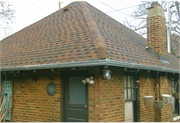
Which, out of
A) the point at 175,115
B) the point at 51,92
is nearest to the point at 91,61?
the point at 51,92

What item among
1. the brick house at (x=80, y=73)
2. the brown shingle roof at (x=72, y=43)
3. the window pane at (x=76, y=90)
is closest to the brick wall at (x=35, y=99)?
the brick house at (x=80, y=73)

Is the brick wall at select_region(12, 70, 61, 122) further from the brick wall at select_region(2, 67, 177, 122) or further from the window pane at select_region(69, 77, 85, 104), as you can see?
the window pane at select_region(69, 77, 85, 104)

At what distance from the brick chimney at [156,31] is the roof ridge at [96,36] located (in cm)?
315

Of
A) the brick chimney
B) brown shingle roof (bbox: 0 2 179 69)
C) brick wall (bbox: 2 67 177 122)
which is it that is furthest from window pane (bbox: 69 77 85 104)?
the brick chimney

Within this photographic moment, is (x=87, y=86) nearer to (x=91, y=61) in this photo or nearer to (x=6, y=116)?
(x=91, y=61)

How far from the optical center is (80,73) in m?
6.12

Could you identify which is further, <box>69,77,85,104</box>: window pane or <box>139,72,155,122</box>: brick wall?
<box>139,72,155,122</box>: brick wall

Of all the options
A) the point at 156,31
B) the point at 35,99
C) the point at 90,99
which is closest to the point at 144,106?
the point at 90,99

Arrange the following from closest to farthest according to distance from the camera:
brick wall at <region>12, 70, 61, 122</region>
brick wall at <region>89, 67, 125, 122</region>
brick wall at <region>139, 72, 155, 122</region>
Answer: brick wall at <region>89, 67, 125, 122</region>
brick wall at <region>12, 70, 61, 122</region>
brick wall at <region>139, 72, 155, 122</region>

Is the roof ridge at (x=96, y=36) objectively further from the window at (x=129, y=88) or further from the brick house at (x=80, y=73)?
the window at (x=129, y=88)

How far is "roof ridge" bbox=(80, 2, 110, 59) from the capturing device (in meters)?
5.33

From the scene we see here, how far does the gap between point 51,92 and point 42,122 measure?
42.3 inches

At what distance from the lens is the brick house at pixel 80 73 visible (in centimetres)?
559

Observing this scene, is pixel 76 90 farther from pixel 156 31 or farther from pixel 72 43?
pixel 156 31
